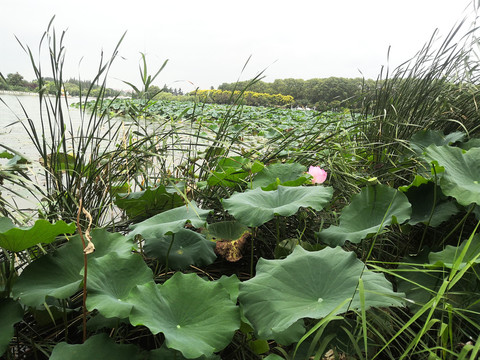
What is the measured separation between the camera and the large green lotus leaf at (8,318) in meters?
0.63

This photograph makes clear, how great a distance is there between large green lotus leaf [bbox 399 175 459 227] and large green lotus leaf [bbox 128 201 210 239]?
1.59ft

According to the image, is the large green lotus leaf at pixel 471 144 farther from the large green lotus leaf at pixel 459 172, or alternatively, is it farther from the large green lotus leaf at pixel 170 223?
the large green lotus leaf at pixel 170 223

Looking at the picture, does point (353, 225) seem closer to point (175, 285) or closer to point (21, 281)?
point (175, 285)

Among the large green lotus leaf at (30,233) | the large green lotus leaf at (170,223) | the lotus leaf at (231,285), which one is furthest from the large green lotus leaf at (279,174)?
the large green lotus leaf at (30,233)

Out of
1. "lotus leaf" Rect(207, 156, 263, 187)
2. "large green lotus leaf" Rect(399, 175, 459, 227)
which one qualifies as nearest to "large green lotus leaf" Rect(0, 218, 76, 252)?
"lotus leaf" Rect(207, 156, 263, 187)

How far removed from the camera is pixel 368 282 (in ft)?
2.06

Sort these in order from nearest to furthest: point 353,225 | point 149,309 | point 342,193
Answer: point 149,309 < point 353,225 < point 342,193

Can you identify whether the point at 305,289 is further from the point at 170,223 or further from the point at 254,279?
the point at 170,223

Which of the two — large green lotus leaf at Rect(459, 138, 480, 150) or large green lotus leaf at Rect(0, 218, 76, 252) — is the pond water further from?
large green lotus leaf at Rect(459, 138, 480, 150)

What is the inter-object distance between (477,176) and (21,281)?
0.99 m

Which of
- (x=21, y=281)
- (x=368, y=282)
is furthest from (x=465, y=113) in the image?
(x=21, y=281)

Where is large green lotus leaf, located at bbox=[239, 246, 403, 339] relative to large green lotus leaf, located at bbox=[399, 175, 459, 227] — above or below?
below

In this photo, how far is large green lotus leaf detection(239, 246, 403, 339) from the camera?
1.90ft

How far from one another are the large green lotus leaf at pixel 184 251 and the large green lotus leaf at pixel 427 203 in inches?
18.2
